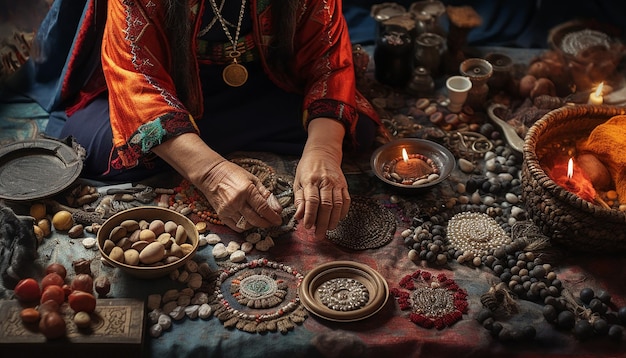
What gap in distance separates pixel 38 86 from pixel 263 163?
1014 mm

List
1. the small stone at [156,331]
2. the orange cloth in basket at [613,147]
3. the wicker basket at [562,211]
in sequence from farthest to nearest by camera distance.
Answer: the orange cloth in basket at [613,147], the wicker basket at [562,211], the small stone at [156,331]

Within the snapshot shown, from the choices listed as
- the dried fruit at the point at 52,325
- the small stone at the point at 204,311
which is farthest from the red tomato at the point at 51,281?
the small stone at the point at 204,311

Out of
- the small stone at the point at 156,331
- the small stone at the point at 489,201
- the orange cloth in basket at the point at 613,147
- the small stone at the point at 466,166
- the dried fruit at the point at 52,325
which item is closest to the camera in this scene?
the dried fruit at the point at 52,325

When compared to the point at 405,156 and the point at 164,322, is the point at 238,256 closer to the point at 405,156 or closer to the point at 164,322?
the point at 164,322

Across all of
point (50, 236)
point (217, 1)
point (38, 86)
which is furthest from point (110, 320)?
point (38, 86)

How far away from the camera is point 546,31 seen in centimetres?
335

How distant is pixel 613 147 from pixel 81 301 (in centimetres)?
162

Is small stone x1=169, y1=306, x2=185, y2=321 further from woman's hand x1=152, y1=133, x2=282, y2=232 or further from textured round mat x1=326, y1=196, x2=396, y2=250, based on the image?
textured round mat x1=326, y1=196, x2=396, y2=250

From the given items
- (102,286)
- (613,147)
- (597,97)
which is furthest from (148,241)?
(597,97)

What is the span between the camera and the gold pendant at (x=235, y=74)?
7.98 feet

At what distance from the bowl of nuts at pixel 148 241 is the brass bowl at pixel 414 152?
679mm

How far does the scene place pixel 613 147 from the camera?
2.24 meters

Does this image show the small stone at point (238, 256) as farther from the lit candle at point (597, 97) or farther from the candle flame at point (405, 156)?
the lit candle at point (597, 97)

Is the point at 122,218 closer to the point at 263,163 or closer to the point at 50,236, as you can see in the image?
the point at 50,236
